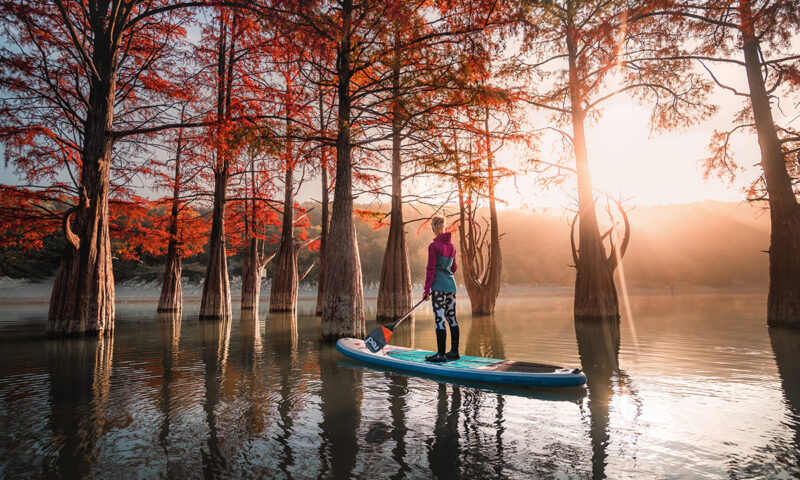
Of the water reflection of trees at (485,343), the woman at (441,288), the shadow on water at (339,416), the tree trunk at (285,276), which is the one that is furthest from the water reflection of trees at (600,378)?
the tree trunk at (285,276)

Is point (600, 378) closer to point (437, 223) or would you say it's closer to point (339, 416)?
point (437, 223)

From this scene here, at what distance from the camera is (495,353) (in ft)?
27.5

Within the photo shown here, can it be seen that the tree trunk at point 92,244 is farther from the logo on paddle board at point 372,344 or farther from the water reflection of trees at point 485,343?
the water reflection of trees at point 485,343

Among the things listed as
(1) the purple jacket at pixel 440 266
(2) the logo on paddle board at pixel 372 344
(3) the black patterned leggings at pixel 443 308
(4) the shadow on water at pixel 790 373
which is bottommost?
(4) the shadow on water at pixel 790 373

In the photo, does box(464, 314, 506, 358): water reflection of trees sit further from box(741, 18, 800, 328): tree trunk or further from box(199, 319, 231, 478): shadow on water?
box(741, 18, 800, 328): tree trunk

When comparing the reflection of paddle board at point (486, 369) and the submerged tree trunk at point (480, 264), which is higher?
the submerged tree trunk at point (480, 264)

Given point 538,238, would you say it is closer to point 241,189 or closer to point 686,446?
point 241,189

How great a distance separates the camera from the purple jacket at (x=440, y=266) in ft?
21.9

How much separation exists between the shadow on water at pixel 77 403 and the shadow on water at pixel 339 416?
1732mm

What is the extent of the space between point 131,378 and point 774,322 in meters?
16.6

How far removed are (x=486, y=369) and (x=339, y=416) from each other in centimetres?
236

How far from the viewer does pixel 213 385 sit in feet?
18.7

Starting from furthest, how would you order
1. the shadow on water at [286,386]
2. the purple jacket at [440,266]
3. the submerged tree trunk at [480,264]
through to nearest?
the submerged tree trunk at [480,264]
the purple jacket at [440,266]
the shadow on water at [286,386]

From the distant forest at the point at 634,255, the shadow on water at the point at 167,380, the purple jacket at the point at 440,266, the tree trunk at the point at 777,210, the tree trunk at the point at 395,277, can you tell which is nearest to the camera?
the shadow on water at the point at 167,380
